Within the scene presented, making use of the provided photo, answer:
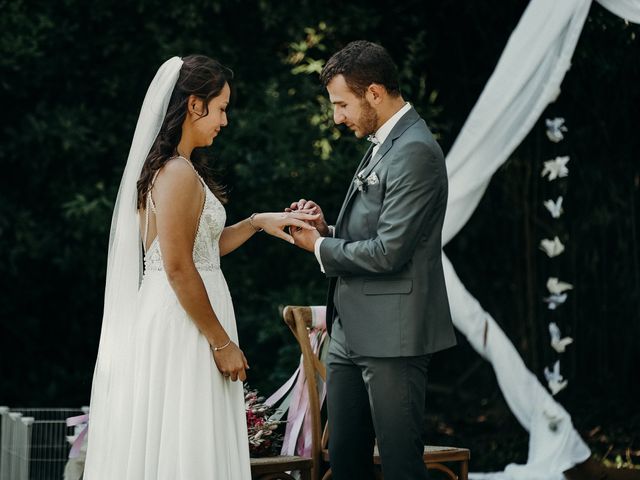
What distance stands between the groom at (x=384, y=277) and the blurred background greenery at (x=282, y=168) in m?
2.90

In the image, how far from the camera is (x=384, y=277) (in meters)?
2.87

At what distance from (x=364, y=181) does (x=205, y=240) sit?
486 millimetres

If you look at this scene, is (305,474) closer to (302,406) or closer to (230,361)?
(302,406)

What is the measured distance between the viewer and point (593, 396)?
634 cm

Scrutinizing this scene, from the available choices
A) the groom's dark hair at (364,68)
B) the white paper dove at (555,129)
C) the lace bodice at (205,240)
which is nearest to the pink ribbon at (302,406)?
the lace bodice at (205,240)

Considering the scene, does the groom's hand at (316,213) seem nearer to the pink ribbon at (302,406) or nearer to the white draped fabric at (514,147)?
the pink ribbon at (302,406)

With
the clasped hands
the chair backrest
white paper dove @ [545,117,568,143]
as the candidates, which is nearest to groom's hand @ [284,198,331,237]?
the clasped hands

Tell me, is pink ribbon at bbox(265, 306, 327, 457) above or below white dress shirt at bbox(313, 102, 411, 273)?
below

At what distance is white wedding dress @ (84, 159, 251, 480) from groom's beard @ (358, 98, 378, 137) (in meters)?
0.47

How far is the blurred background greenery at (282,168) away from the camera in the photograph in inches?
241

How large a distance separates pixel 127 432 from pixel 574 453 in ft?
8.16

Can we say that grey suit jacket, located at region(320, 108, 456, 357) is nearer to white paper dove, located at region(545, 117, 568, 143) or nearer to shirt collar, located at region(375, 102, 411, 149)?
shirt collar, located at region(375, 102, 411, 149)

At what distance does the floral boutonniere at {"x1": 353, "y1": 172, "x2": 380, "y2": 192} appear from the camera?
114 inches

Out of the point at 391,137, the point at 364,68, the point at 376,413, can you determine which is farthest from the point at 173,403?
the point at 364,68
